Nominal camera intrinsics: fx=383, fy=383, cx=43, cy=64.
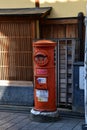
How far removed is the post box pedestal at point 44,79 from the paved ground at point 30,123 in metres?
0.24

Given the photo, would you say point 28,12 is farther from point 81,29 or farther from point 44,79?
point 44,79

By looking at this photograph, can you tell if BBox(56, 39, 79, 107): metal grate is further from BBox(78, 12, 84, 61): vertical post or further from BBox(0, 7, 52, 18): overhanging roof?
BBox(0, 7, 52, 18): overhanging roof

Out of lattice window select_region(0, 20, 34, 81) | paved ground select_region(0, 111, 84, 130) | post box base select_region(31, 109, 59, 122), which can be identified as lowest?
paved ground select_region(0, 111, 84, 130)

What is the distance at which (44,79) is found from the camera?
904cm

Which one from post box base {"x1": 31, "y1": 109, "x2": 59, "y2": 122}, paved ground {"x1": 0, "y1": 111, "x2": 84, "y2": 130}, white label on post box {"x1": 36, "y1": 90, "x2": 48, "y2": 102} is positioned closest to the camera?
paved ground {"x1": 0, "y1": 111, "x2": 84, "y2": 130}

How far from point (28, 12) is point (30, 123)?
331 cm

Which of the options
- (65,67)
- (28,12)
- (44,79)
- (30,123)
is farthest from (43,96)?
(28,12)

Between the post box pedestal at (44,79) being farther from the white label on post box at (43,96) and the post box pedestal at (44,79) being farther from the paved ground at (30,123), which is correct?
the paved ground at (30,123)

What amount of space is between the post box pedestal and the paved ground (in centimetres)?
24

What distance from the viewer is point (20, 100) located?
1084 centimetres

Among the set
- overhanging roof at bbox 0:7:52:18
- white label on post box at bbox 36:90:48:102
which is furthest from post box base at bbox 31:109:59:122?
overhanging roof at bbox 0:7:52:18

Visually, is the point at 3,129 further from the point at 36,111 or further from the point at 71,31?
the point at 71,31

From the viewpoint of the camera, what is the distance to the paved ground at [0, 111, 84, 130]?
27.9 feet

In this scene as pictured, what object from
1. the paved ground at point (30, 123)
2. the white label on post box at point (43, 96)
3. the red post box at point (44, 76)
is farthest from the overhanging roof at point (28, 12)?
the paved ground at point (30, 123)
